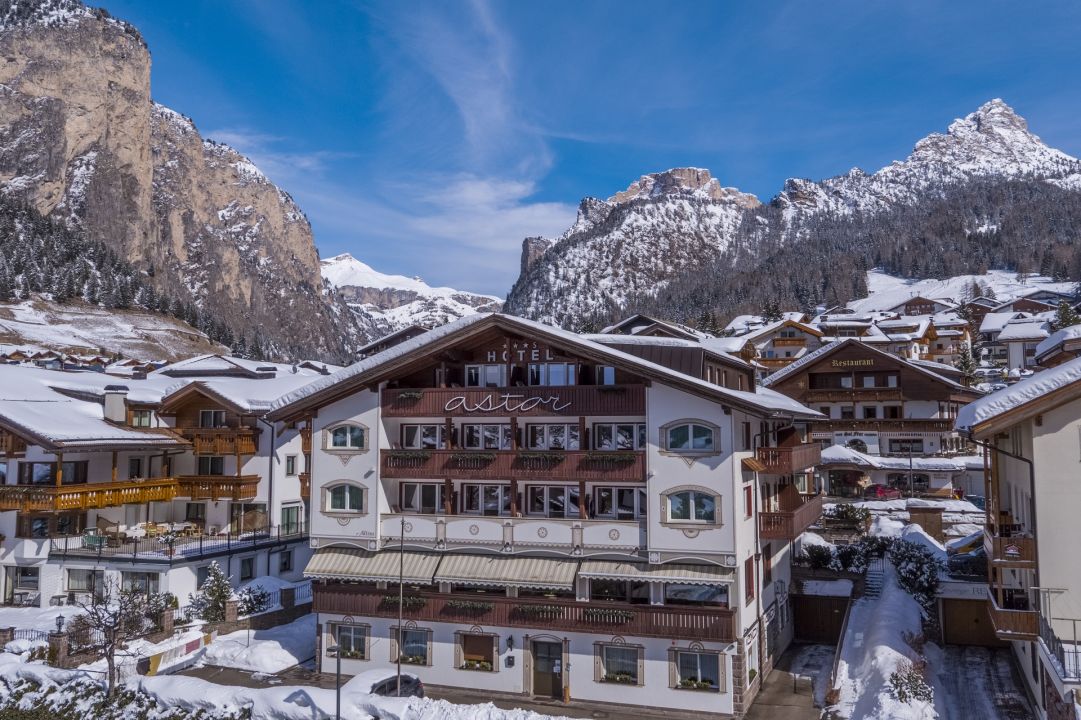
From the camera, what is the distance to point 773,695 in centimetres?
3162

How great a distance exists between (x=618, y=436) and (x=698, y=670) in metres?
8.80

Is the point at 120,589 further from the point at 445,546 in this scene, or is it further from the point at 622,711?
the point at 622,711

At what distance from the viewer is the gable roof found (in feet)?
97.7

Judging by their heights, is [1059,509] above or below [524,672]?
above

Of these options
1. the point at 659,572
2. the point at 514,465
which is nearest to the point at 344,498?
the point at 514,465

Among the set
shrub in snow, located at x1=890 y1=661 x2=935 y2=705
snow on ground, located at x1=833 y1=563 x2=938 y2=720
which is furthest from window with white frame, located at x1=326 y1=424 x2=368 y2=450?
shrub in snow, located at x1=890 y1=661 x2=935 y2=705

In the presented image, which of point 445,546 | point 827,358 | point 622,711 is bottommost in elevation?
point 622,711

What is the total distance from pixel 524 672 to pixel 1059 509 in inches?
737

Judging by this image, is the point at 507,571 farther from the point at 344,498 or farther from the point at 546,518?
the point at 344,498

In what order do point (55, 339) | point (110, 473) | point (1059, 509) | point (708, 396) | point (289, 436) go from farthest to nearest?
point (55, 339), point (289, 436), point (110, 473), point (708, 396), point (1059, 509)

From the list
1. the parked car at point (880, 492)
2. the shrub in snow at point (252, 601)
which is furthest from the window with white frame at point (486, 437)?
the parked car at point (880, 492)

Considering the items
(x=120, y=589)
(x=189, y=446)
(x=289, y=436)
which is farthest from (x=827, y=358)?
(x=120, y=589)

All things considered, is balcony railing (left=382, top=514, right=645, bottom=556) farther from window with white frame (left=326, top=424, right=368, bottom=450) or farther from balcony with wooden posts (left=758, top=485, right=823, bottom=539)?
balcony with wooden posts (left=758, top=485, right=823, bottom=539)

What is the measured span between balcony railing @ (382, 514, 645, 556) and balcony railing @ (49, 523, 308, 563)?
14.5 meters
